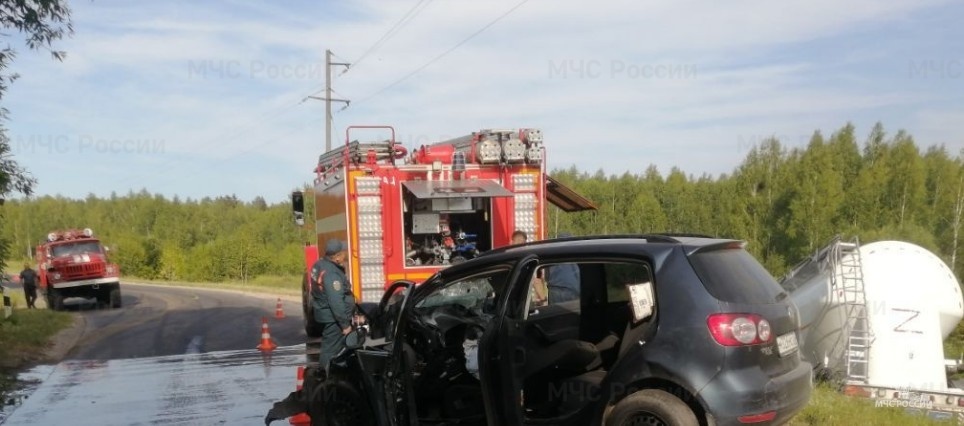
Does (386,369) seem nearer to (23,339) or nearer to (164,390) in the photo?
(164,390)

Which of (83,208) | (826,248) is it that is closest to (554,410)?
(826,248)

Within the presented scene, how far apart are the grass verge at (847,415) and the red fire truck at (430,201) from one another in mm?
5084

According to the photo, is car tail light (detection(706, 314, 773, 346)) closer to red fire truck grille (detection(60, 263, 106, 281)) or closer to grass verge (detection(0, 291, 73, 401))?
grass verge (detection(0, 291, 73, 401))

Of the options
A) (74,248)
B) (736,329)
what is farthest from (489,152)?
(74,248)

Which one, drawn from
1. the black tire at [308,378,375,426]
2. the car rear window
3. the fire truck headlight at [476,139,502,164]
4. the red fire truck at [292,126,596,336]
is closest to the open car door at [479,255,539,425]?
the car rear window

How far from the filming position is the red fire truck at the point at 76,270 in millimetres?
26047

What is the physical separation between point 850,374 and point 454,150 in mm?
6051

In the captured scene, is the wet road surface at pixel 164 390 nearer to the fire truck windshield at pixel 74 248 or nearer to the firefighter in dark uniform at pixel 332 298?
the firefighter in dark uniform at pixel 332 298

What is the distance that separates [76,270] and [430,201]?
19.0 m

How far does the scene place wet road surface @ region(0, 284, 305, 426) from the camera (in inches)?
335

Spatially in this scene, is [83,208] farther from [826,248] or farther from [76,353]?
[826,248]

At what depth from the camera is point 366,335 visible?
6359mm

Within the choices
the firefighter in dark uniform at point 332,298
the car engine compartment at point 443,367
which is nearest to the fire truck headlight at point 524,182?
the firefighter in dark uniform at point 332,298

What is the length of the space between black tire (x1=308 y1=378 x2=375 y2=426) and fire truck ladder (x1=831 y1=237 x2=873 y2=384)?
17.2 ft
